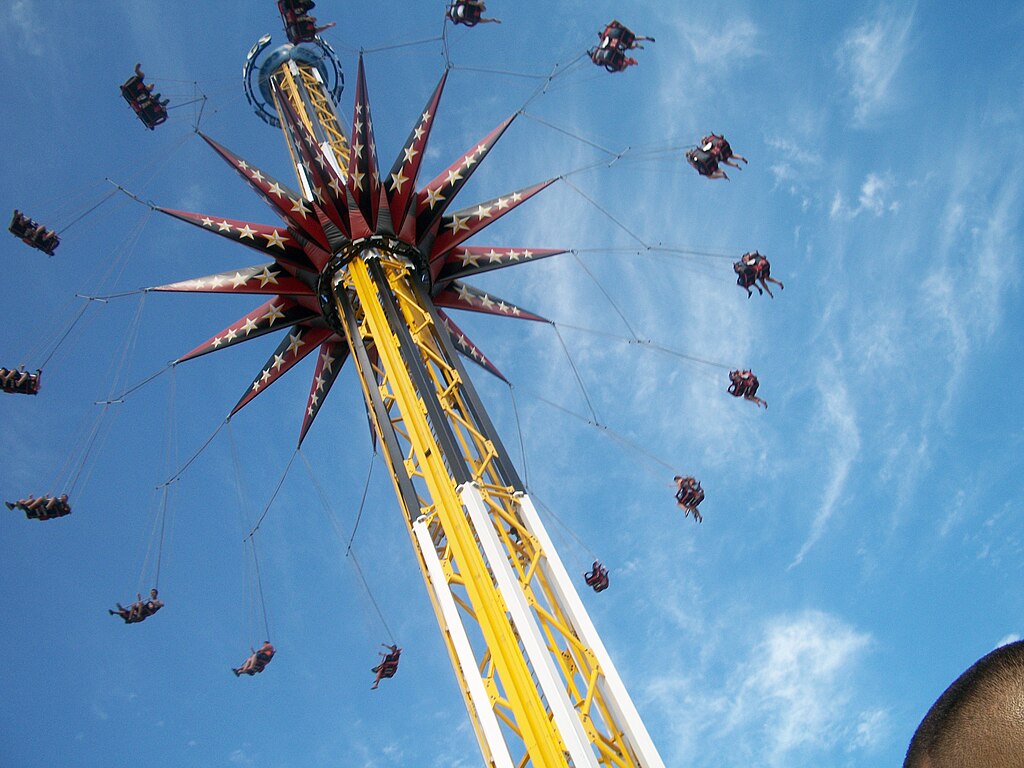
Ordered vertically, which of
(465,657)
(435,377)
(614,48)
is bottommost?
(465,657)

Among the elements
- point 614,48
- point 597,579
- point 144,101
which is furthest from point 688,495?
point 144,101

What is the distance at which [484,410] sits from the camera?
49.0ft

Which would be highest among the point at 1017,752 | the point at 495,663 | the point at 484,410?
the point at 484,410

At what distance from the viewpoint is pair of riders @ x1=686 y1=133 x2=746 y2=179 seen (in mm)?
18078

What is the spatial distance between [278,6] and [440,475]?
12163 mm

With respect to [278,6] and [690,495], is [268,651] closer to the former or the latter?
[690,495]

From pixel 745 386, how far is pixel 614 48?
317 inches

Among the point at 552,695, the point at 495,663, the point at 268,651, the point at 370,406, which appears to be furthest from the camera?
the point at 268,651

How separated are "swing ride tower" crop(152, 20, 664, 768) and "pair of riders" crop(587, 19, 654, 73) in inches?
135

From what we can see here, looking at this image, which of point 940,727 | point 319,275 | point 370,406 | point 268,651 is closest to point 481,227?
point 319,275

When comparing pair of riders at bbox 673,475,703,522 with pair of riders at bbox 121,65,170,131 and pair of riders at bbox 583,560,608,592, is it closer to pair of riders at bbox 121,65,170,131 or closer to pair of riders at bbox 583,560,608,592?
pair of riders at bbox 583,560,608,592

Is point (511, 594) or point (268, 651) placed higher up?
point (268, 651)

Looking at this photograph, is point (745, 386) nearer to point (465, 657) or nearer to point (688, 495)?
point (688, 495)

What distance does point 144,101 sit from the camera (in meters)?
20.8
